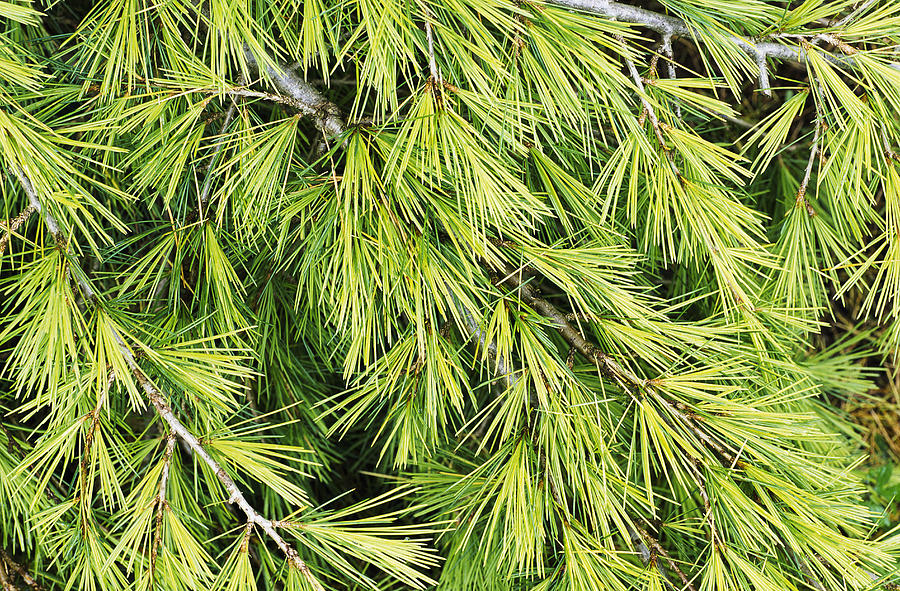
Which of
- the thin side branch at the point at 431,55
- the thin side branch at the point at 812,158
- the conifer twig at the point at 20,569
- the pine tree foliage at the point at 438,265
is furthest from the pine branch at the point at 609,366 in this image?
the conifer twig at the point at 20,569

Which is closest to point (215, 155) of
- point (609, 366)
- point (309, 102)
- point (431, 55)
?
point (309, 102)

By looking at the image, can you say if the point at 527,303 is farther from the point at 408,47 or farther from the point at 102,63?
the point at 102,63

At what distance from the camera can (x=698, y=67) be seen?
2.88ft

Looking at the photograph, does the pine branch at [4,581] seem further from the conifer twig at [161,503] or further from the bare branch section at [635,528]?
the bare branch section at [635,528]

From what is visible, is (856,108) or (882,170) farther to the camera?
(882,170)

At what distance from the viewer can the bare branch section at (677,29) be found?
529mm

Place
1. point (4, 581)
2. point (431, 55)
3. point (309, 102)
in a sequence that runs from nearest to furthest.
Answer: point (431, 55) < point (309, 102) < point (4, 581)

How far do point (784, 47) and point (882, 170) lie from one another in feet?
0.59

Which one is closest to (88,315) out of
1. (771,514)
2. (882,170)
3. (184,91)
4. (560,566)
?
(184,91)

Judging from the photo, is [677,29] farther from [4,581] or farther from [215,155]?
[4,581]

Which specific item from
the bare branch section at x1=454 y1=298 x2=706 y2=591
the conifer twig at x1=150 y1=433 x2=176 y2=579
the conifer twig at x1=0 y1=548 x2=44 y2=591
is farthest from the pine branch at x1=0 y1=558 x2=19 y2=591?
the bare branch section at x1=454 y1=298 x2=706 y2=591

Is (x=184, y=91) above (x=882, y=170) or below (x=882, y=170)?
above

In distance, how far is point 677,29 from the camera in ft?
1.82

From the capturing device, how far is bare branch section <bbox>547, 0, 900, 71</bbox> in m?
0.53
